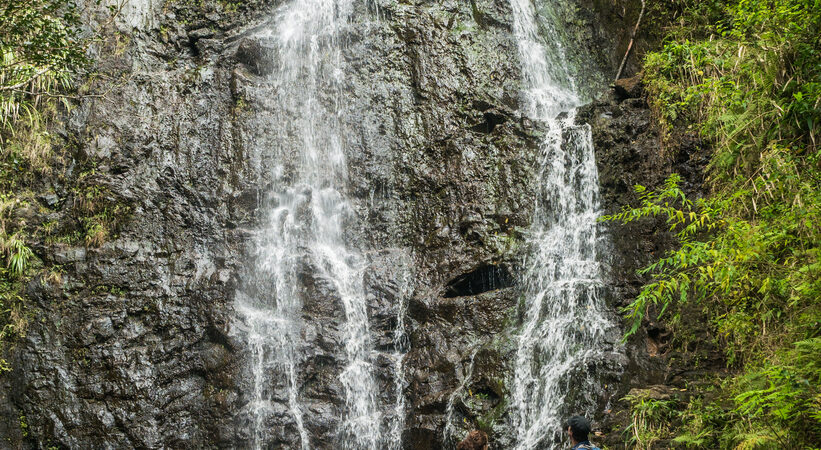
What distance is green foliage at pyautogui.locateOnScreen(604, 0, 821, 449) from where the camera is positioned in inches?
192

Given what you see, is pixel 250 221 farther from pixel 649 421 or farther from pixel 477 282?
pixel 649 421

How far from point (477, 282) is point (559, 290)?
1194 millimetres

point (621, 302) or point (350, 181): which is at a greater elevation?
point (350, 181)

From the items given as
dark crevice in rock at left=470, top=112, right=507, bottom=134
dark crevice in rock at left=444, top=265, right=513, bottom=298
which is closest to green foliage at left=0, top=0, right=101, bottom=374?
dark crevice in rock at left=444, top=265, right=513, bottom=298

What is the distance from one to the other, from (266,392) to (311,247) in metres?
2.34

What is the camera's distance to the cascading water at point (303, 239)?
8.12 m

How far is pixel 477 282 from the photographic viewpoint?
859 centimetres

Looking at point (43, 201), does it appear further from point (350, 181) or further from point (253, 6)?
point (253, 6)

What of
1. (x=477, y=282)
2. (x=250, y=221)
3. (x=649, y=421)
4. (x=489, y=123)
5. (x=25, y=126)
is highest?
(x=25, y=126)

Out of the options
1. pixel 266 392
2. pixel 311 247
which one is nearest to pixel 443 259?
pixel 311 247

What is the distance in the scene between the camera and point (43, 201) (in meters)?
8.82

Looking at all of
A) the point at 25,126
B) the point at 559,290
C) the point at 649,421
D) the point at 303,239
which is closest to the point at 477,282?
the point at 559,290

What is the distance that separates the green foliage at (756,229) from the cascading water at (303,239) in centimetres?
402

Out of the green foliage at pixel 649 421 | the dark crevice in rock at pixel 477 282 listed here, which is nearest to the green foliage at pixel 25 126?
the dark crevice in rock at pixel 477 282
